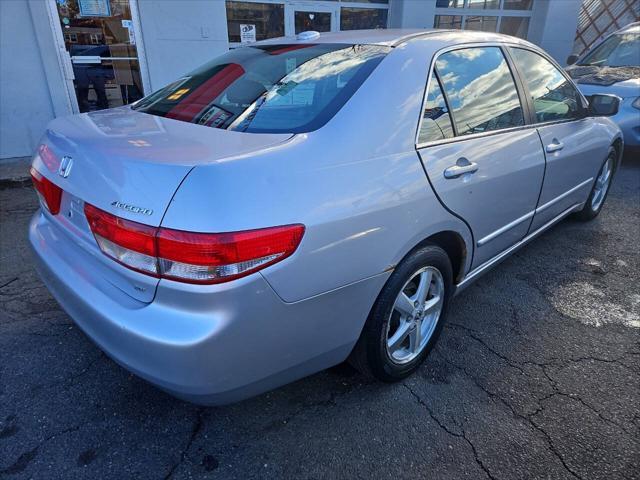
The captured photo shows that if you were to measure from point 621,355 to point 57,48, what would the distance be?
279 inches

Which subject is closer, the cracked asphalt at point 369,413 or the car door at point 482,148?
the cracked asphalt at point 369,413

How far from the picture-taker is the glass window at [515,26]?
11000mm

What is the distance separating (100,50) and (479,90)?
5.91m

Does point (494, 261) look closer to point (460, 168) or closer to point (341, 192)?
point (460, 168)

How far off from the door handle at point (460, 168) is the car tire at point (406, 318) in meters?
0.35

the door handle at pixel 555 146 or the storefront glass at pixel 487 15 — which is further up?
the storefront glass at pixel 487 15

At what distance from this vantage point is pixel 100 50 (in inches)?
252

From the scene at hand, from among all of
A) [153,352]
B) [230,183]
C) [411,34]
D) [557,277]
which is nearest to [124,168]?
[230,183]

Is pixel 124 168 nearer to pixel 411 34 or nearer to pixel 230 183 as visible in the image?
pixel 230 183

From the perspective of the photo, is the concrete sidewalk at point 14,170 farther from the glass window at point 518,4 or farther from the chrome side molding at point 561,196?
the glass window at point 518,4

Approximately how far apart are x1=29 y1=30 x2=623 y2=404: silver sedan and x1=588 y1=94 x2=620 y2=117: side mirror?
123 centimetres

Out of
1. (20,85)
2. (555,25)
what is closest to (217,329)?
(20,85)

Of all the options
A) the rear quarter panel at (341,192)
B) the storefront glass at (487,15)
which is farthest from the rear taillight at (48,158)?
the storefront glass at (487,15)

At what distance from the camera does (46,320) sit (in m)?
2.75
